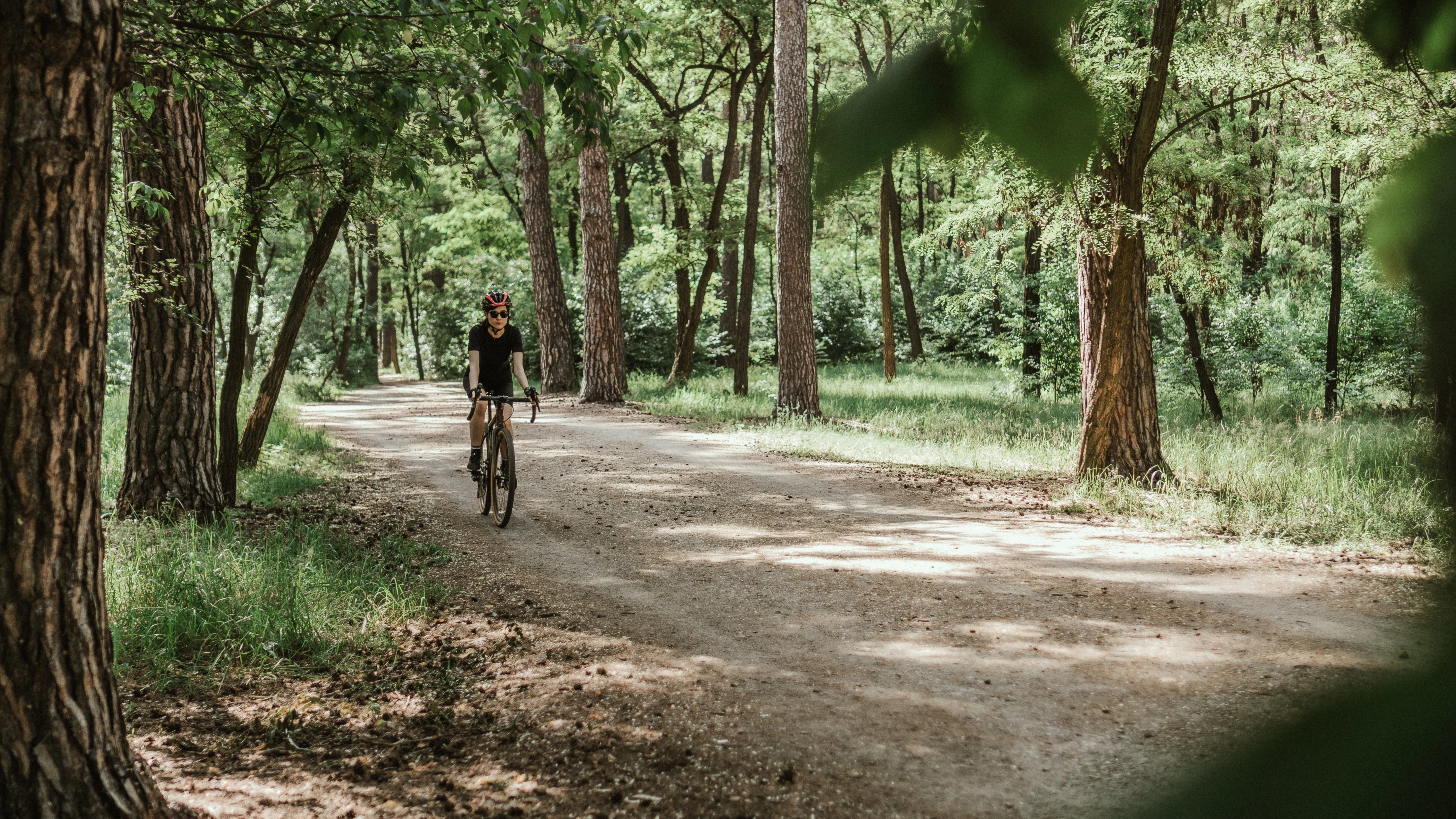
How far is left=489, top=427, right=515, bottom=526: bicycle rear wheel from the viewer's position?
26.4 ft

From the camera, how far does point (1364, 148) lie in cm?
59

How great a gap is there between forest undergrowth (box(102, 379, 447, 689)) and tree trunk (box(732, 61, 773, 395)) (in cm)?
1077

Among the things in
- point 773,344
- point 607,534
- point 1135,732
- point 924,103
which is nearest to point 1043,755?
point 1135,732

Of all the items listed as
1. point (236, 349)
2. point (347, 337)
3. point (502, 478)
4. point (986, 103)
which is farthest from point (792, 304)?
point (347, 337)

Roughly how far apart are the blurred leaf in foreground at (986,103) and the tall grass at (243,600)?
16.5 ft

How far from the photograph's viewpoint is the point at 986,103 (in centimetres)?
71

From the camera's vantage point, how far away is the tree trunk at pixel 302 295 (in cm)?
781

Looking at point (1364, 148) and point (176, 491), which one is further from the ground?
point (1364, 148)

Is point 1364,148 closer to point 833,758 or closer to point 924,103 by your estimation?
point 924,103

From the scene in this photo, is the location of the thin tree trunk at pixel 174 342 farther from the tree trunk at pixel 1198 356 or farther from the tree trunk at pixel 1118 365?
the tree trunk at pixel 1198 356

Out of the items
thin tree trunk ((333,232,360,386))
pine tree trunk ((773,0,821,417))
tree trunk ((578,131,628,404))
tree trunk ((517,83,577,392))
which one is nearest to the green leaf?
pine tree trunk ((773,0,821,417))

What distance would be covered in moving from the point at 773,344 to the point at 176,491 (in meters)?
22.4

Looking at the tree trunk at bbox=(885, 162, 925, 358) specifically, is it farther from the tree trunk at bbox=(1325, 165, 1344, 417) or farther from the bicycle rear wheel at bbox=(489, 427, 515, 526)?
the tree trunk at bbox=(1325, 165, 1344, 417)

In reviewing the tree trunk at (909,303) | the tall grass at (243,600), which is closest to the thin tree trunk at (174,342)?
the tall grass at (243,600)
